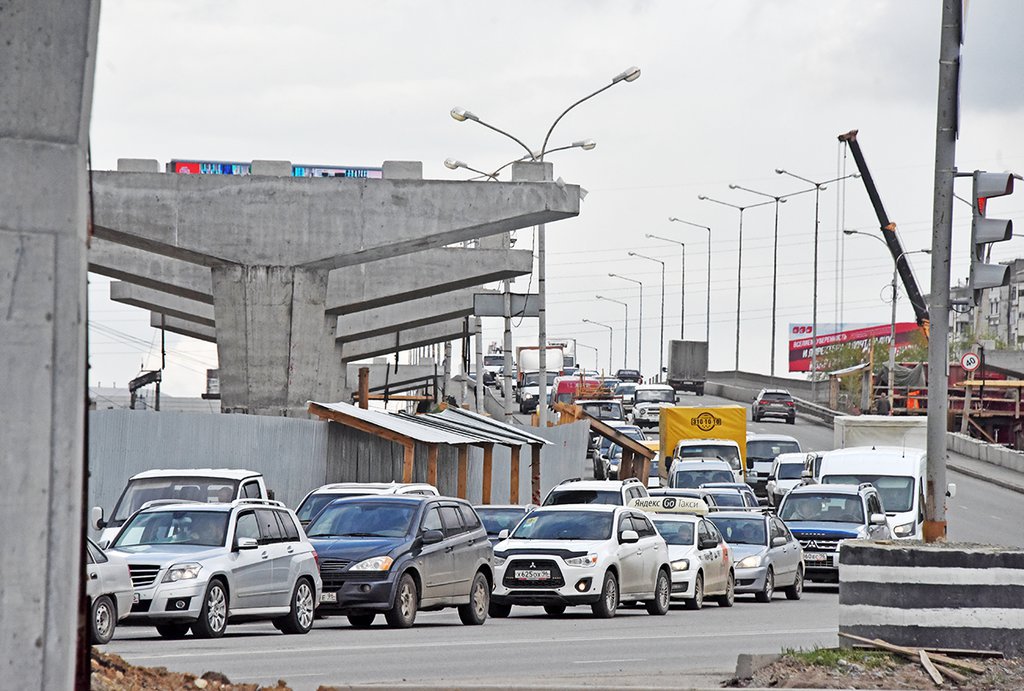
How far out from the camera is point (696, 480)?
144 ft

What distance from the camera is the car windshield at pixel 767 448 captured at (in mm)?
54375

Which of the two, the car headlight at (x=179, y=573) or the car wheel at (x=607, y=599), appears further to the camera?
the car wheel at (x=607, y=599)

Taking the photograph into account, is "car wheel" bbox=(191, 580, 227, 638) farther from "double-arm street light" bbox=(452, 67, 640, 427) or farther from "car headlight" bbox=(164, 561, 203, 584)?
"double-arm street light" bbox=(452, 67, 640, 427)

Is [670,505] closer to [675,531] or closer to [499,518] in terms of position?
[499,518]

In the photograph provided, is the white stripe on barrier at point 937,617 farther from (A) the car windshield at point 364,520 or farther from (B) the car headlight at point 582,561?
(B) the car headlight at point 582,561

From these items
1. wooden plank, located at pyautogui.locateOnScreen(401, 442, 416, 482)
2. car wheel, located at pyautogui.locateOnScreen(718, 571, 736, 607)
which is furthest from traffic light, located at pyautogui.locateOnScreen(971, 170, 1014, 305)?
wooden plank, located at pyautogui.locateOnScreen(401, 442, 416, 482)

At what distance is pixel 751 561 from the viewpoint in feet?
94.9

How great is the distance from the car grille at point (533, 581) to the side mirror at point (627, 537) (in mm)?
1229

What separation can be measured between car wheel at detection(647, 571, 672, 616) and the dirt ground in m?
12.3

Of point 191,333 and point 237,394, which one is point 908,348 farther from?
point 237,394

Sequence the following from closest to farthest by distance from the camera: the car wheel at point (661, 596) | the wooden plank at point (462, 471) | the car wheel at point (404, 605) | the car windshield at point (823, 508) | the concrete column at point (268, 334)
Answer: the car wheel at point (404, 605), the car wheel at point (661, 596), the car windshield at point (823, 508), the concrete column at point (268, 334), the wooden plank at point (462, 471)

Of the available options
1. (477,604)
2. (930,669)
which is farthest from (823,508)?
(930,669)

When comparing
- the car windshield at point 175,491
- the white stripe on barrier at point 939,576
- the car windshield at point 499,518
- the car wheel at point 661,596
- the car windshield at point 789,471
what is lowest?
the car wheel at point 661,596

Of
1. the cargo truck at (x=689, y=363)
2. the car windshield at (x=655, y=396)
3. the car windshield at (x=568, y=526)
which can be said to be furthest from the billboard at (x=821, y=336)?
the car windshield at (x=568, y=526)
